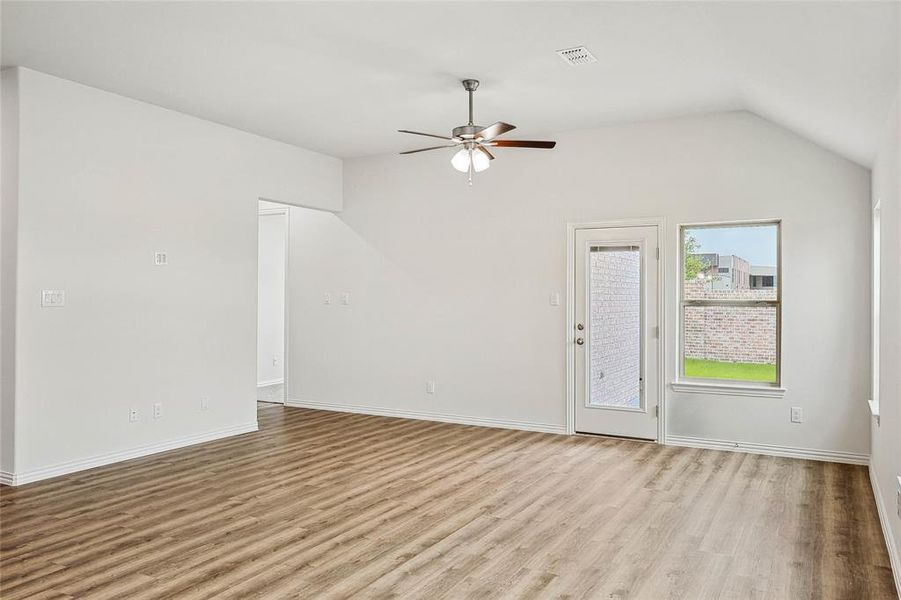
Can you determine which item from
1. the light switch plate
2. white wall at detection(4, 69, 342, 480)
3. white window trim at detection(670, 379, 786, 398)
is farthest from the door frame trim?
the light switch plate

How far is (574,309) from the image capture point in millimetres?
6375

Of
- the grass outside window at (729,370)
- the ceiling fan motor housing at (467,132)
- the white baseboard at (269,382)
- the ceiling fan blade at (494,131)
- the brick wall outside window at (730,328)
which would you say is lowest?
the white baseboard at (269,382)

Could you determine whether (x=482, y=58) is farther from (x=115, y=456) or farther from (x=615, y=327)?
(x=115, y=456)

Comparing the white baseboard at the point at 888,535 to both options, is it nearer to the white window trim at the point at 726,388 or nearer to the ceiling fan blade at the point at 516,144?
the white window trim at the point at 726,388

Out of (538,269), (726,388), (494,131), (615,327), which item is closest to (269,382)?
(538,269)

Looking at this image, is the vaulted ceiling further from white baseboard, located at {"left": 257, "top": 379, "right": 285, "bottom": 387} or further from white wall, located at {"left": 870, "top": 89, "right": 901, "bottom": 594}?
white baseboard, located at {"left": 257, "top": 379, "right": 285, "bottom": 387}

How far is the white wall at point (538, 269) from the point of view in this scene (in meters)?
5.29

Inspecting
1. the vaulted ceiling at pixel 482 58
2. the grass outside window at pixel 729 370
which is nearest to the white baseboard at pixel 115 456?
the vaulted ceiling at pixel 482 58

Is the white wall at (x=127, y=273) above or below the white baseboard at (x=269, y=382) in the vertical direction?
above

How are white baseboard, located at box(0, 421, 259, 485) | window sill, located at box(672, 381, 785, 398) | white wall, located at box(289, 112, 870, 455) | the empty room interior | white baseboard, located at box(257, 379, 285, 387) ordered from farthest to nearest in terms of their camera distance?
white baseboard, located at box(257, 379, 285, 387)
window sill, located at box(672, 381, 785, 398)
white wall, located at box(289, 112, 870, 455)
white baseboard, located at box(0, 421, 259, 485)
the empty room interior

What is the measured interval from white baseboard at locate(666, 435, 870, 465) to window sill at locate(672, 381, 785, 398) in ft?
1.38

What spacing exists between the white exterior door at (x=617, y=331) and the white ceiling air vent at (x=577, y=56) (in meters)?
2.12

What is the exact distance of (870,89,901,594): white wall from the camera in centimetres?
307

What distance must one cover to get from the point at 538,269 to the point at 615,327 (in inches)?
37.7
